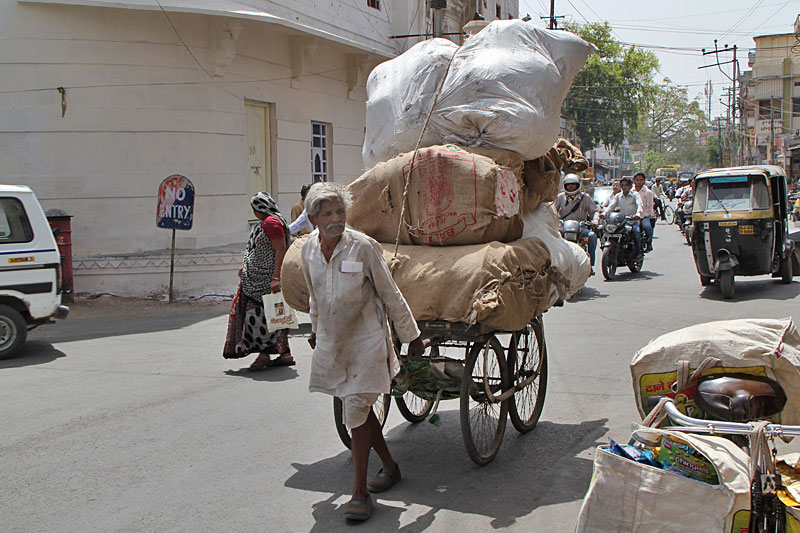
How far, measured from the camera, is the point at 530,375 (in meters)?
5.31

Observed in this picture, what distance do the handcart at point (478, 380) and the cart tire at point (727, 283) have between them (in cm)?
641

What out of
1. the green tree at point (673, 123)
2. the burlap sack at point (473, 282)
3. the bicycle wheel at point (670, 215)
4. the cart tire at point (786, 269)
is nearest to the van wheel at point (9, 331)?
the burlap sack at point (473, 282)

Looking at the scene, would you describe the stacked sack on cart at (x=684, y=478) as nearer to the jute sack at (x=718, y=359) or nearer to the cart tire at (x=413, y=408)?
the jute sack at (x=718, y=359)

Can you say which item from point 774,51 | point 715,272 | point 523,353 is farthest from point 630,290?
point 774,51

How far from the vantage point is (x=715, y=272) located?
439 inches

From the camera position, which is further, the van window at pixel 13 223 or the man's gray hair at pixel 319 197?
the van window at pixel 13 223

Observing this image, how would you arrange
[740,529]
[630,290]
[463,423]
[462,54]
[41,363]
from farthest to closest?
[630,290] < [41,363] < [462,54] < [463,423] < [740,529]

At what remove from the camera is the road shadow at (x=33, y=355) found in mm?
8156

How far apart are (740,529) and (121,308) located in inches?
416

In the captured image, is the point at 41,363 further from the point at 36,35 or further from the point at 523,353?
the point at 36,35

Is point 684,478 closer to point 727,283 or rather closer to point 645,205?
point 727,283

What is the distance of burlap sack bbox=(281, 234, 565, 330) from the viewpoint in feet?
14.3

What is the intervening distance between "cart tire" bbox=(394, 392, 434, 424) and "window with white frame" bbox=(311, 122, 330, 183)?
11.8 m

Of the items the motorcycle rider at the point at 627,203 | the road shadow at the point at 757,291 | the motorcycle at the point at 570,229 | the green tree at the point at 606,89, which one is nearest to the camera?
the road shadow at the point at 757,291
